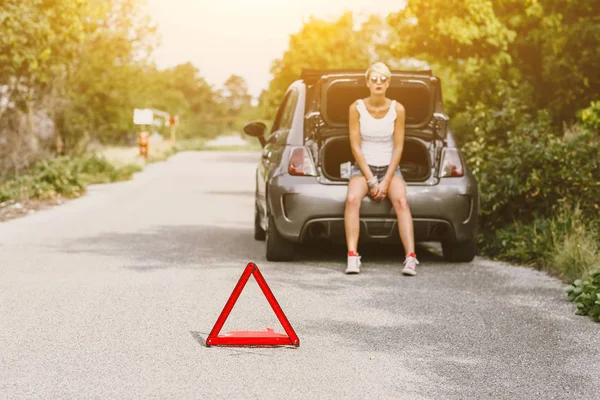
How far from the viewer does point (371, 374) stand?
495cm

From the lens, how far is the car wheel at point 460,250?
9.09 metres

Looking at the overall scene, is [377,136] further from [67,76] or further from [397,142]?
[67,76]

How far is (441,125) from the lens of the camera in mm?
9039

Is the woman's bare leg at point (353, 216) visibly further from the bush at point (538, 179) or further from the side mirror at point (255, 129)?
the bush at point (538, 179)

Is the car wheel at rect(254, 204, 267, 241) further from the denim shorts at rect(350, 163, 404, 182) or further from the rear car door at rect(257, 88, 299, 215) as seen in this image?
the denim shorts at rect(350, 163, 404, 182)

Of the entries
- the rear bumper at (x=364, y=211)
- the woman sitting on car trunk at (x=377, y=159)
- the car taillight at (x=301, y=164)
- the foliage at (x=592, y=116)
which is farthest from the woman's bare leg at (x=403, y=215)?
the foliage at (x=592, y=116)

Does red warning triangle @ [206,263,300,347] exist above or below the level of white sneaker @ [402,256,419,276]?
above

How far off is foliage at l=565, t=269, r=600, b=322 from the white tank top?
224 centimetres

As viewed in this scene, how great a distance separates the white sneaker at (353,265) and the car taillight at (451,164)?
112 cm

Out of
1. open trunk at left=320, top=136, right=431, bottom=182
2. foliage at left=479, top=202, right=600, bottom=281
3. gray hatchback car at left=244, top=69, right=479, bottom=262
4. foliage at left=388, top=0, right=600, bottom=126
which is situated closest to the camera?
foliage at left=479, top=202, right=600, bottom=281

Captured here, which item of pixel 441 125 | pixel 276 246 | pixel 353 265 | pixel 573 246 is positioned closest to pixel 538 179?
pixel 441 125

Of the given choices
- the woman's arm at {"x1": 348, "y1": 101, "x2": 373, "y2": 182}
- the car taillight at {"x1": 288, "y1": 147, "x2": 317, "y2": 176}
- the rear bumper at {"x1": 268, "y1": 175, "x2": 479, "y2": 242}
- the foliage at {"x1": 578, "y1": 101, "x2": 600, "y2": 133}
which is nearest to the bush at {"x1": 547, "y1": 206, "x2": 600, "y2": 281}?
the rear bumper at {"x1": 268, "y1": 175, "x2": 479, "y2": 242}

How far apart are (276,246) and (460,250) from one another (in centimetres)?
168

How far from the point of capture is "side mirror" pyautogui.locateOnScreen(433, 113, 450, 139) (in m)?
9.02
